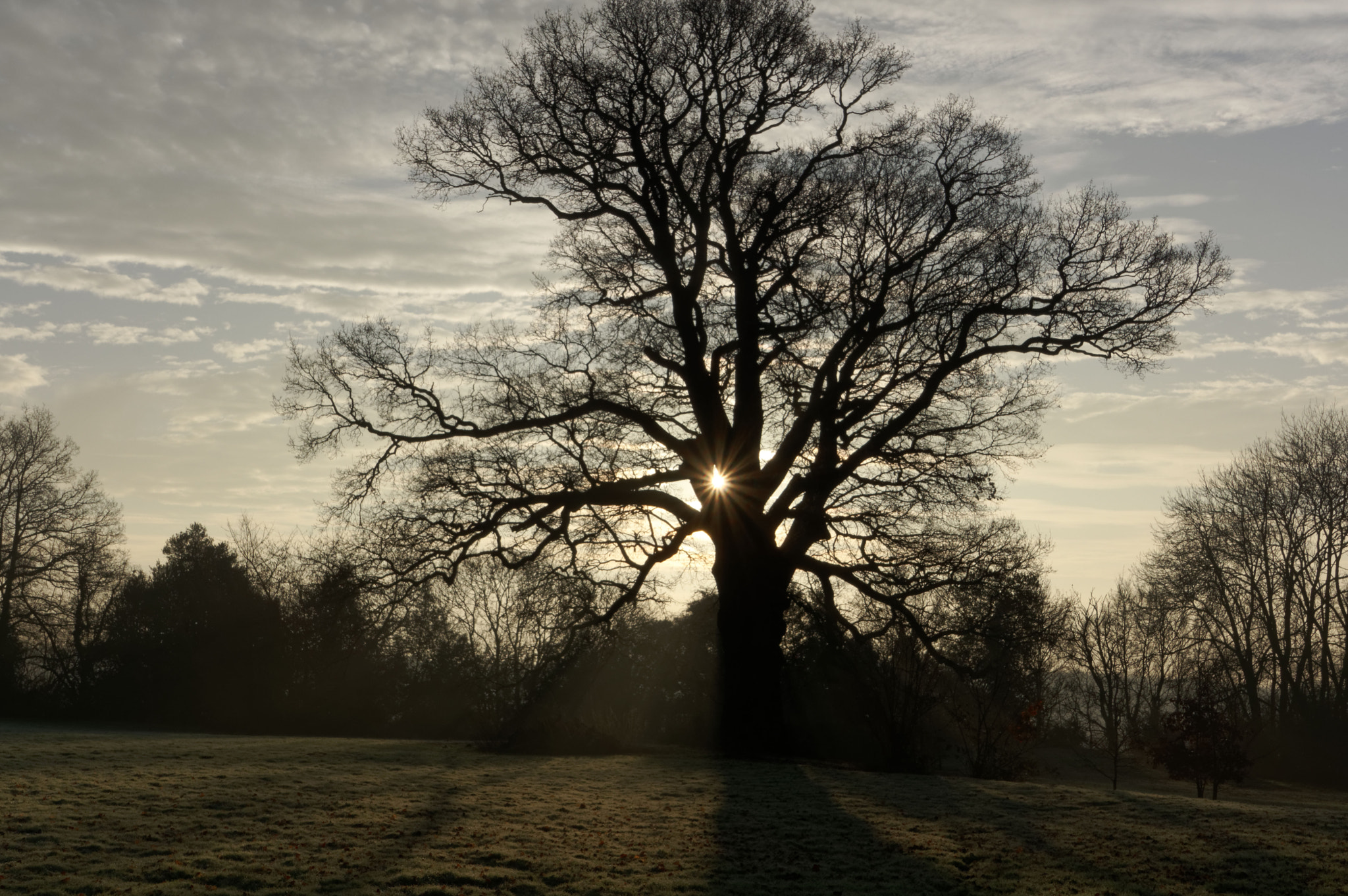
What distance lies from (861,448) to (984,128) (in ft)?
21.3

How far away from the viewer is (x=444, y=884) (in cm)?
887

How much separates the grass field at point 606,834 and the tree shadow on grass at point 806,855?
4 centimetres

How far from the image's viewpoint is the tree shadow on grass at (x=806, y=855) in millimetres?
9375

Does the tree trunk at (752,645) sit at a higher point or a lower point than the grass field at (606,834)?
higher

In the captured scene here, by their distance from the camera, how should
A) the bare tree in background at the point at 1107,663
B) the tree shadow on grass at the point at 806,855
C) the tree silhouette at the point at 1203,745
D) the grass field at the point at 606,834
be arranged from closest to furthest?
the grass field at the point at 606,834 → the tree shadow on grass at the point at 806,855 → the tree silhouette at the point at 1203,745 → the bare tree in background at the point at 1107,663

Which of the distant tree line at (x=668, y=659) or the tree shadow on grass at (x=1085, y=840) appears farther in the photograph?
the distant tree line at (x=668, y=659)

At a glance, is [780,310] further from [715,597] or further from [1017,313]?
[715,597]

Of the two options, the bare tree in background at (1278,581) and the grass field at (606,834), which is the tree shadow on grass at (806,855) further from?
the bare tree in background at (1278,581)

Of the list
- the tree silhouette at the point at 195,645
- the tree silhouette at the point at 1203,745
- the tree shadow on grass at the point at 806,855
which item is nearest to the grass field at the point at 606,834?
the tree shadow on grass at the point at 806,855

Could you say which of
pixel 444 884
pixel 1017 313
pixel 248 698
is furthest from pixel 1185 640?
pixel 444 884

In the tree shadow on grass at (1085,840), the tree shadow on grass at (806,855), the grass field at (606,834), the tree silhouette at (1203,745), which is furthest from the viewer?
the tree silhouette at (1203,745)

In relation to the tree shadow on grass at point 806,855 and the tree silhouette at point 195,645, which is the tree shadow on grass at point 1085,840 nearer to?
the tree shadow on grass at point 806,855

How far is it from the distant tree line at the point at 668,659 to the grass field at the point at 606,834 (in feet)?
19.6

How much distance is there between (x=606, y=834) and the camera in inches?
450
